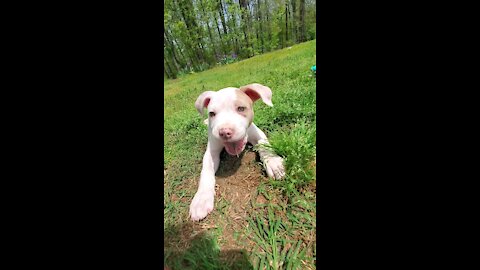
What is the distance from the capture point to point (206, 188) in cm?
122

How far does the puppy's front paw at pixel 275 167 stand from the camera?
123 cm

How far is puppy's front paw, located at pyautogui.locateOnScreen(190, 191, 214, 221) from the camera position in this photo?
1067 mm

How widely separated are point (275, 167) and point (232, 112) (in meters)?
0.41

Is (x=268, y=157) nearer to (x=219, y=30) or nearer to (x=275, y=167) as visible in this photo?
(x=275, y=167)

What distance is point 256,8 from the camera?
1410 millimetres

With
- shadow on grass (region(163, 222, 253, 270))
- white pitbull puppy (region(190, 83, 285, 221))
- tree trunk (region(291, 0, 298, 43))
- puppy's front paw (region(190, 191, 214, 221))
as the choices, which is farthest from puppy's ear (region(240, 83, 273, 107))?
shadow on grass (region(163, 222, 253, 270))

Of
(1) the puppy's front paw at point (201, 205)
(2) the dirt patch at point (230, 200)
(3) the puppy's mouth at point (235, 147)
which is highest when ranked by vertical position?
(3) the puppy's mouth at point (235, 147)

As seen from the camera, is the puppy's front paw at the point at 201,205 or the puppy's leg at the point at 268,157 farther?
the puppy's leg at the point at 268,157

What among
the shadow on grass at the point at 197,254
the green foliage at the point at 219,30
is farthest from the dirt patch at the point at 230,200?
the green foliage at the point at 219,30

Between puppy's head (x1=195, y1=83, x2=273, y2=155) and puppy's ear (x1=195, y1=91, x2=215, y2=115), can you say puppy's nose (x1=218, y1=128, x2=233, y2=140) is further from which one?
puppy's ear (x1=195, y1=91, x2=215, y2=115)

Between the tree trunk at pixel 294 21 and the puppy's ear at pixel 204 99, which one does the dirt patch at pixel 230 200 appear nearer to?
the puppy's ear at pixel 204 99
